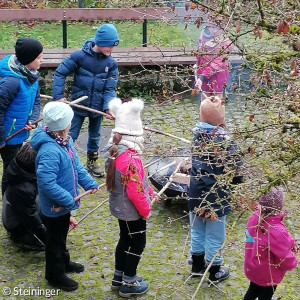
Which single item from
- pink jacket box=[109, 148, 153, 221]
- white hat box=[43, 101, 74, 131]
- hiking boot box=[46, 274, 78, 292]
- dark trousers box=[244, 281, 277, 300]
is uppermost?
white hat box=[43, 101, 74, 131]

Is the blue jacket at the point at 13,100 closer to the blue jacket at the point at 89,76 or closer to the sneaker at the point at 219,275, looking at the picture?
the blue jacket at the point at 89,76

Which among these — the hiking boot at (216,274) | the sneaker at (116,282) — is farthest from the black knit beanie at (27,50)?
the hiking boot at (216,274)

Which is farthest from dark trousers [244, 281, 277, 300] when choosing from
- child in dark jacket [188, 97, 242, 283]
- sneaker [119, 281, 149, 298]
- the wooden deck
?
the wooden deck

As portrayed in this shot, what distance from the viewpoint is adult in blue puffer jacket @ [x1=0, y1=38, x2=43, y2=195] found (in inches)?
235

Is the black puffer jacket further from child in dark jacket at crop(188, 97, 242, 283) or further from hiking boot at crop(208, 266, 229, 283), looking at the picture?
hiking boot at crop(208, 266, 229, 283)

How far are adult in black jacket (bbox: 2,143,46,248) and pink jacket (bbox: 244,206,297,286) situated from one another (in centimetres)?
191

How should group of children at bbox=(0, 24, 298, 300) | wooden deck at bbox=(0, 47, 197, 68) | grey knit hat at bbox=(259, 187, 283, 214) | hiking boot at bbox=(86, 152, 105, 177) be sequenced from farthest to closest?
wooden deck at bbox=(0, 47, 197, 68) → hiking boot at bbox=(86, 152, 105, 177) → group of children at bbox=(0, 24, 298, 300) → grey knit hat at bbox=(259, 187, 283, 214)

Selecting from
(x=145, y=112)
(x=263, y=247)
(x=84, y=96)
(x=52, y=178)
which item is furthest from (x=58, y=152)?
(x=145, y=112)

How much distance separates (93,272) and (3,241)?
1.00 metres

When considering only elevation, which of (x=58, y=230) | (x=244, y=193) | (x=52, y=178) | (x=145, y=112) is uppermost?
(x=244, y=193)

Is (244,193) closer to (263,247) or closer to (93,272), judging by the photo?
(263,247)

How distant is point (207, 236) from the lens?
17.5 feet

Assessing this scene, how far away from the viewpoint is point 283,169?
11.8 feet

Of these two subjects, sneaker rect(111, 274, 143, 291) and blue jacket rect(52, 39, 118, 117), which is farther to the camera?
blue jacket rect(52, 39, 118, 117)
